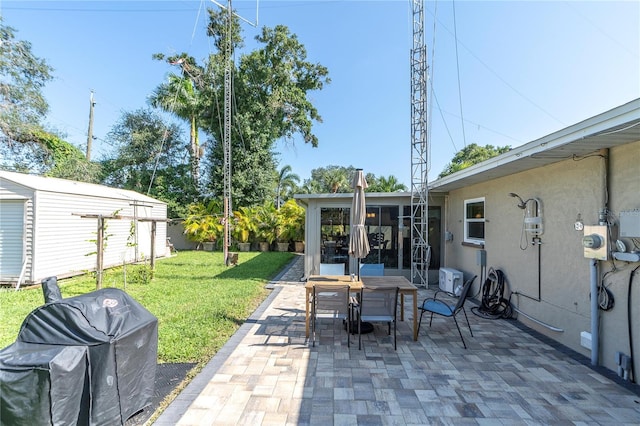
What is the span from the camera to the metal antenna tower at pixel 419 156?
8.76 meters

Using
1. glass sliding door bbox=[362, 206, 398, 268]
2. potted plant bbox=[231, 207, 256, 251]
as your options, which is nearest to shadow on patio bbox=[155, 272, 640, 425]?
glass sliding door bbox=[362, 206, 398, 268]

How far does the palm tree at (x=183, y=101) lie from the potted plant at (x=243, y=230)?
6.08 metres

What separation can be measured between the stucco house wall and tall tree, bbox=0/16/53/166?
72.8ft

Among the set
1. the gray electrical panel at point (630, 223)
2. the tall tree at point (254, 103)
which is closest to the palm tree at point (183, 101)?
the tall tree at point (254, 103)

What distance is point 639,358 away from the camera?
3.45m

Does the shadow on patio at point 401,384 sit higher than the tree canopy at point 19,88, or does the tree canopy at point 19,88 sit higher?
the tree canopy at point 19,88

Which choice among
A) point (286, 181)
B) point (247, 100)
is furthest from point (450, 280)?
point (286, 181)

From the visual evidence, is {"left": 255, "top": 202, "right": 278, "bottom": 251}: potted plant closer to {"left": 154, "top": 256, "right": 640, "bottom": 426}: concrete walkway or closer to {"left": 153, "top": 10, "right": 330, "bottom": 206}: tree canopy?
{"left": 153, "top": 10, "right": 330, "bottom": 206}: tree canopy

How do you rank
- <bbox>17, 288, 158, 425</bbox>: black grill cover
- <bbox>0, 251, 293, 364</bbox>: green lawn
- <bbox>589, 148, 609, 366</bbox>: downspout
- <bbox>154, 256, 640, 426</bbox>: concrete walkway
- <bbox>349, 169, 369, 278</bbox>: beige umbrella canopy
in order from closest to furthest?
<bbox>17, 288, 158, 425</bbox>: black grill cover < <bbox>154, 256, 640, 426</bbox>: concrete walkway < <bbox>589, 148, 609, 366</bbox>: downspout < <bbox>0, 251, 293, 364</bbox>: green lawn < <bbox>349, 169, 369, 278</bbox>: beige umbrella canopy

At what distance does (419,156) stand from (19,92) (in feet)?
66.6

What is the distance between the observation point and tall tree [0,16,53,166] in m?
15.5

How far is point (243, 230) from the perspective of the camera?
1752 cm

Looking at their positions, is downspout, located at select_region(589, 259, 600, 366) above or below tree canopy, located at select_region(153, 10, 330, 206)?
below

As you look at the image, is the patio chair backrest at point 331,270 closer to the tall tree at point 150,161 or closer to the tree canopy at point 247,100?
the tree canopy at point 247,100
